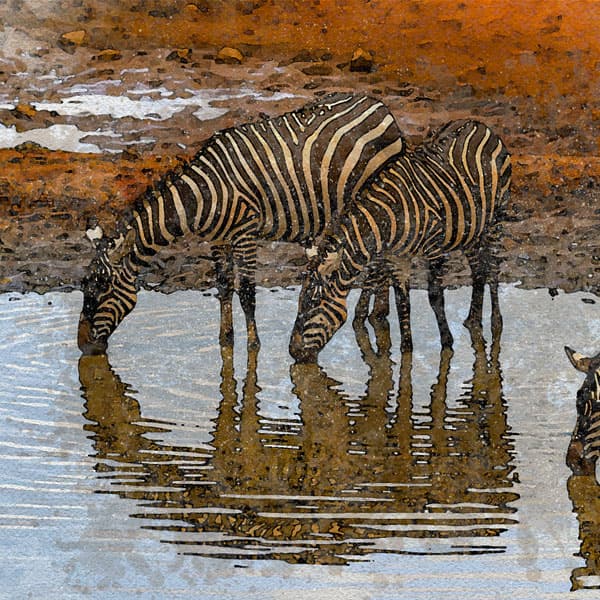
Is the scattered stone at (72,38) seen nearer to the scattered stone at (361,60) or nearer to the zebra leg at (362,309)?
the scattered stone at (361,60)

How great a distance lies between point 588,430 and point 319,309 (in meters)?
1.01

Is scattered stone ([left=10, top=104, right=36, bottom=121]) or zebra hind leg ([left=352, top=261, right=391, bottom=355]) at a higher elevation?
scattered stone ([left=10, top=104, right=36, bottom=121])

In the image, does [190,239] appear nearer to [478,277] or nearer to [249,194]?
[249,194]

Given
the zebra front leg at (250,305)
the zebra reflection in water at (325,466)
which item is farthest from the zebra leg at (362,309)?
the zebra front leg at (250,305)

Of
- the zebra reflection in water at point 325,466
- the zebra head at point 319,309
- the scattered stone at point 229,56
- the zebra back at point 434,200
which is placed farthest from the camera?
the scattered stone at point 229,56

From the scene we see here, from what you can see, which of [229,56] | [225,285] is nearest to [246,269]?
[225,285]

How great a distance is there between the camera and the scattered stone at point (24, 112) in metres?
4.00

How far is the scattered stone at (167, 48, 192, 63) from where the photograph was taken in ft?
13.3

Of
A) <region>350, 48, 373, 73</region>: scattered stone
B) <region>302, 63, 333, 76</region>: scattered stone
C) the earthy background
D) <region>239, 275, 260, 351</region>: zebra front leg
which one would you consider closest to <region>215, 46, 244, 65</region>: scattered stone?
the earthy background

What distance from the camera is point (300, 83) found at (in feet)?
13.1

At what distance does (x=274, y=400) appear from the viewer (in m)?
3.43

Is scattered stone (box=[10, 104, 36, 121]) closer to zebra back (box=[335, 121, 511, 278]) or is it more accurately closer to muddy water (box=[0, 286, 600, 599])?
muddy water (box=[0, 286, 600, 599])

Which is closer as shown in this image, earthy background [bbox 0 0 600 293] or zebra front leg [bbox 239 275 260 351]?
zebra front leg [bbox 239 275 260 351]

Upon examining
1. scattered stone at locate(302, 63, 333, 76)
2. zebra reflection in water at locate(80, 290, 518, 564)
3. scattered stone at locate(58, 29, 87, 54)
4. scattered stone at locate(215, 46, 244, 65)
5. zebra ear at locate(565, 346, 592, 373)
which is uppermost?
scattered stone at locate(58, 29, 87, 54)
